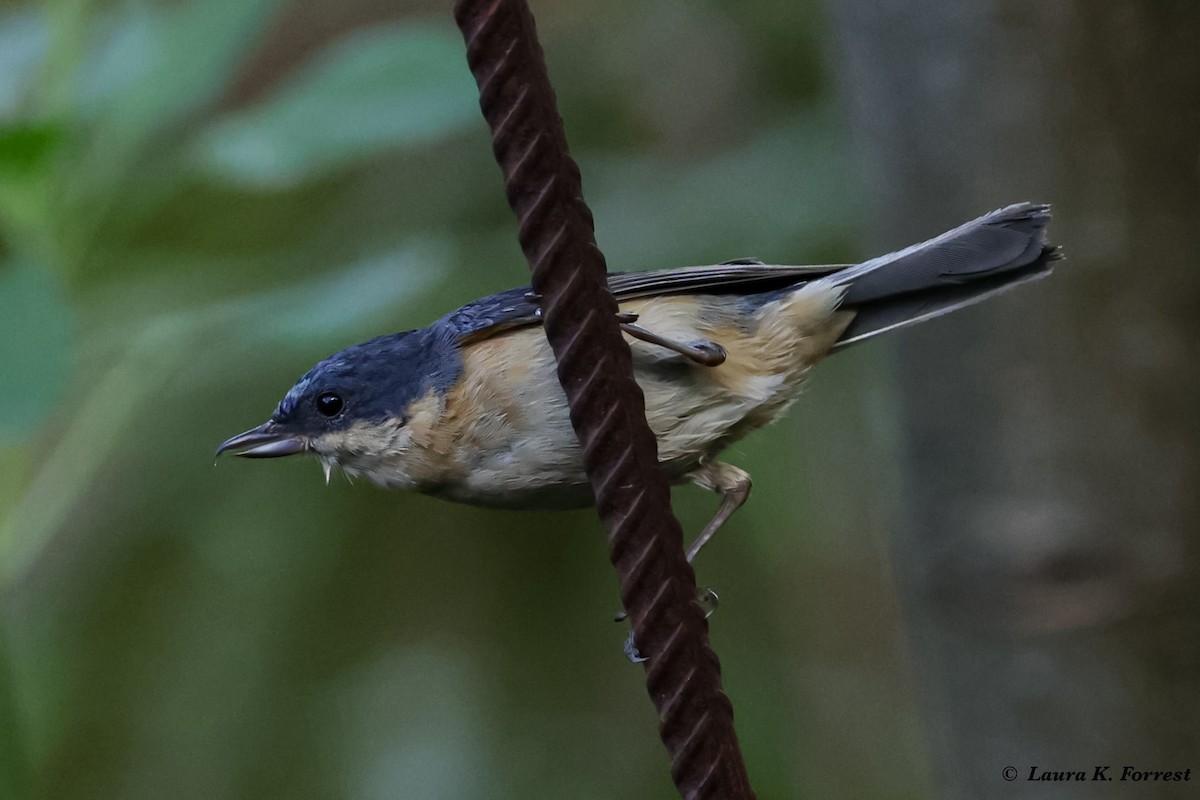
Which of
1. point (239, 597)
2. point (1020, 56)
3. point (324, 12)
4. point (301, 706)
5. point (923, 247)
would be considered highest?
point (324, 12)

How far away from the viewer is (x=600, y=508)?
4.44ft

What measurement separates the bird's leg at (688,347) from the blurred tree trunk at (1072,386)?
45cm

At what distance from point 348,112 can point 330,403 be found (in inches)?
28.9

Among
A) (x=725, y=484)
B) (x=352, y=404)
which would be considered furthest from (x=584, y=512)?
(x=352, y=404)

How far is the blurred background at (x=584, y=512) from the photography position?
2271 millimetres

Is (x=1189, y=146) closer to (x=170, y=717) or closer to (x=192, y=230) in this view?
(x=192, y=230)

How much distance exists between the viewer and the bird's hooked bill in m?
2.42

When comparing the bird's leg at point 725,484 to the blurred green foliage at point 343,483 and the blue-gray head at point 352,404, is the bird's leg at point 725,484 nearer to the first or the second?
the blue-gray head at point 352,404

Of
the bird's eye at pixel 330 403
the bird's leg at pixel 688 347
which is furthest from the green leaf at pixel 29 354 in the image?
the bird's leg at pixel 688 347

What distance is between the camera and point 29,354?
2271mm

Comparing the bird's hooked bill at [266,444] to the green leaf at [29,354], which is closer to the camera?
the green leaf at [29,354]

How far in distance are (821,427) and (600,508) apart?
3074 millimetres

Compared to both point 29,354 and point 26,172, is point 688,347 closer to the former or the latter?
point 29,354

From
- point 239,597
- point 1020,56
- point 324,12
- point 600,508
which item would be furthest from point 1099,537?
point 324,12
